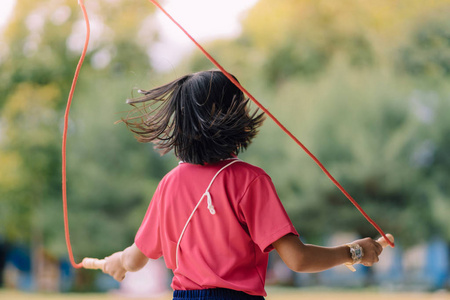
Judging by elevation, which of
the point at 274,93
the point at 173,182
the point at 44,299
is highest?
the point at 274,93

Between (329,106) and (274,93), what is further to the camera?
(274,93)

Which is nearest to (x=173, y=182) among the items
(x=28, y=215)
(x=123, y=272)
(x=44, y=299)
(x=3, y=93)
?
(x=123, y=272)

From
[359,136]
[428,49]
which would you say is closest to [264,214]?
[359,136]

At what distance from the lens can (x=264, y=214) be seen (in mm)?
1025

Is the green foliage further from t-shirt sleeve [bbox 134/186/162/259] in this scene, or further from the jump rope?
t-shirt sleeve [bbox 134/186/162/259]

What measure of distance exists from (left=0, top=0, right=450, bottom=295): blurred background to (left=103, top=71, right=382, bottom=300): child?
28.4ft

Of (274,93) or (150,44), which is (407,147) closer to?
(274,93)

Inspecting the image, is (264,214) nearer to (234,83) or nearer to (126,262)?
(234,83)

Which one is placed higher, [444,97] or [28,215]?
[444,97]

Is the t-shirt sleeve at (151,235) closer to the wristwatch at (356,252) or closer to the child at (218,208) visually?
the child at (218,208)

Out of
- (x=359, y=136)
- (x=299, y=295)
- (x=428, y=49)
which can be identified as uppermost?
(x=428, y=49)

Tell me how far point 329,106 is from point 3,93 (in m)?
5.90

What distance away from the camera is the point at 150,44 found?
1206 cm

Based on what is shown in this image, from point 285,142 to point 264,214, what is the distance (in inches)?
376
